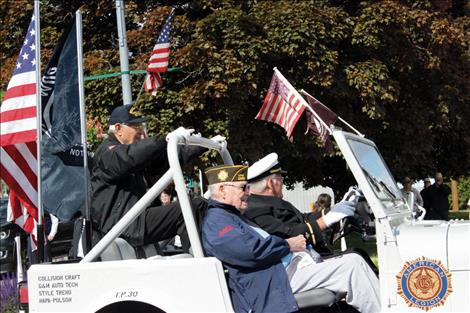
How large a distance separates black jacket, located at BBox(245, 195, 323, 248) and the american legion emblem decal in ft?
3.33

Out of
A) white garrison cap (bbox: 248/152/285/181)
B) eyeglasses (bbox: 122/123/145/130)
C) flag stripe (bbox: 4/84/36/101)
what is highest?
flag stripe (bbox: 4/84/36/101)

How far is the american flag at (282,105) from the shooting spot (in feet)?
21.7

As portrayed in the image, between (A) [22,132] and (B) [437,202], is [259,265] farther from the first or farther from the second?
(B) [437,202]

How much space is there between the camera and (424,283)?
15.1 ft

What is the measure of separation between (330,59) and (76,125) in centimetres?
960

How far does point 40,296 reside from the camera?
16.6ft

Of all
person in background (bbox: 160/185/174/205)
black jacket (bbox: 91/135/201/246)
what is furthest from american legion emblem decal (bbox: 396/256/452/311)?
person in background (bbox: 160/185/174/205)

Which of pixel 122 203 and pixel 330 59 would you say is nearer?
pixel 122 203

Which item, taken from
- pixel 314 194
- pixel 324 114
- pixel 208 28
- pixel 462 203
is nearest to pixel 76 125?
pixel 324 114

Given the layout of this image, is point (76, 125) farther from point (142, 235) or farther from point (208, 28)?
point (208, 28)

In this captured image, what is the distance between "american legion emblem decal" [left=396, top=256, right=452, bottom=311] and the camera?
4.58m

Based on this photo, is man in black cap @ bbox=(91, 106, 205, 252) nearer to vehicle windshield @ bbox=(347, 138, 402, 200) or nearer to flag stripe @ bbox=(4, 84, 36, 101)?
vehicle windshield @ bbox=(347, 138, 402, 200)

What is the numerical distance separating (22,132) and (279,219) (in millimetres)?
2577

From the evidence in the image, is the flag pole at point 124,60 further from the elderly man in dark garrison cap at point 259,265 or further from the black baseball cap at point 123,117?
the elderly man in dark garrison cap at point 259,265
